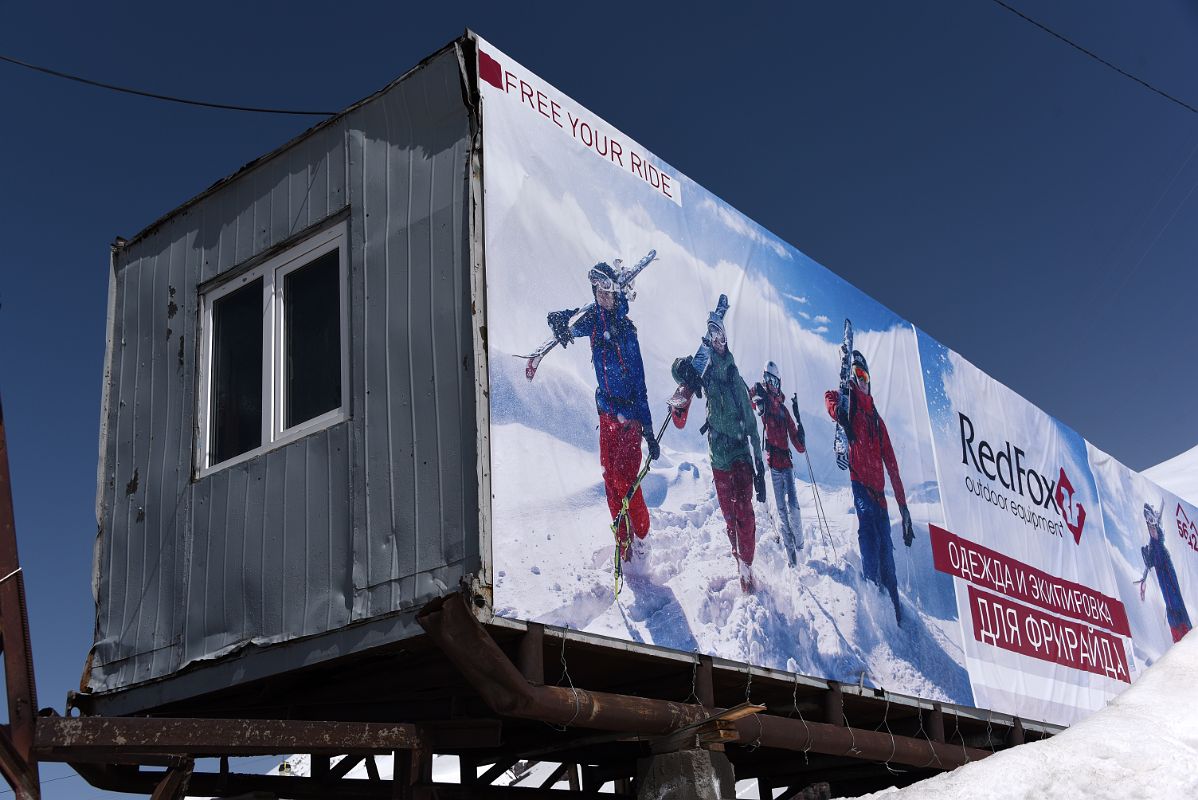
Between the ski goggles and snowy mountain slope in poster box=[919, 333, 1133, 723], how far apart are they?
4888mm

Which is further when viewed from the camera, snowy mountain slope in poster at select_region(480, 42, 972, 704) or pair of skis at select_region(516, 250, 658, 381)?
pair of skis at select_region(516, 250, 658, 381)

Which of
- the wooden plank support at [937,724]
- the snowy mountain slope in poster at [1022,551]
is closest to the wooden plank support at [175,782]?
the wooden plank support at [937,724]

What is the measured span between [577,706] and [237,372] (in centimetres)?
326

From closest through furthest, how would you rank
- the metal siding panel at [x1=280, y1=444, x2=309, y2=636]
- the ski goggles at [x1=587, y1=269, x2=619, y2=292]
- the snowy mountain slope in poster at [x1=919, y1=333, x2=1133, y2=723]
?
the metal siding panel at [x1=280, y1=444, x2=309, y2=636] → the ski goggles at [x1=587, y1=269, x2=619, y2=292] → the snowy mountain slope in poster at [x1=919, y1=333, x2=1133, y2=723]

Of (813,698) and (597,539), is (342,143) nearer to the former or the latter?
(597,539)

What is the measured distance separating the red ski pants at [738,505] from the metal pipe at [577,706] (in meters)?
1.15

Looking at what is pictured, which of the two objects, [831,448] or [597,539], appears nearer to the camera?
[597,539]

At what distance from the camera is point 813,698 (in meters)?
9.36

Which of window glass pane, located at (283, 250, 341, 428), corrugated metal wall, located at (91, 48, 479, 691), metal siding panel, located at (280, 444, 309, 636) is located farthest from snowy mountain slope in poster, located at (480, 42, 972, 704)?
metal siding panel, located at (280, 444, 309, 636)

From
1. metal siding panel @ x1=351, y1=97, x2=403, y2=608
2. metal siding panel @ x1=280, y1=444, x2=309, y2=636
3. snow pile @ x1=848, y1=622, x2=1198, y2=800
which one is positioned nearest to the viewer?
snow pile @ x1=848, y1=622, x2=1198, y2=800

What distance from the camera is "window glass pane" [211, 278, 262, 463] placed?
8016 millimetres

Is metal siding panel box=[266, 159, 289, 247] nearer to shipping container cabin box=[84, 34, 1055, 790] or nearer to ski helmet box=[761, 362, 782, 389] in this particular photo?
shipping container cabin box=[84, 34, 1055, 790]

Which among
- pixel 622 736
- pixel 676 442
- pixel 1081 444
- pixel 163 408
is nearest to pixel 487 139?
pixel 676 442

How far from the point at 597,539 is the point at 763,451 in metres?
2.22
